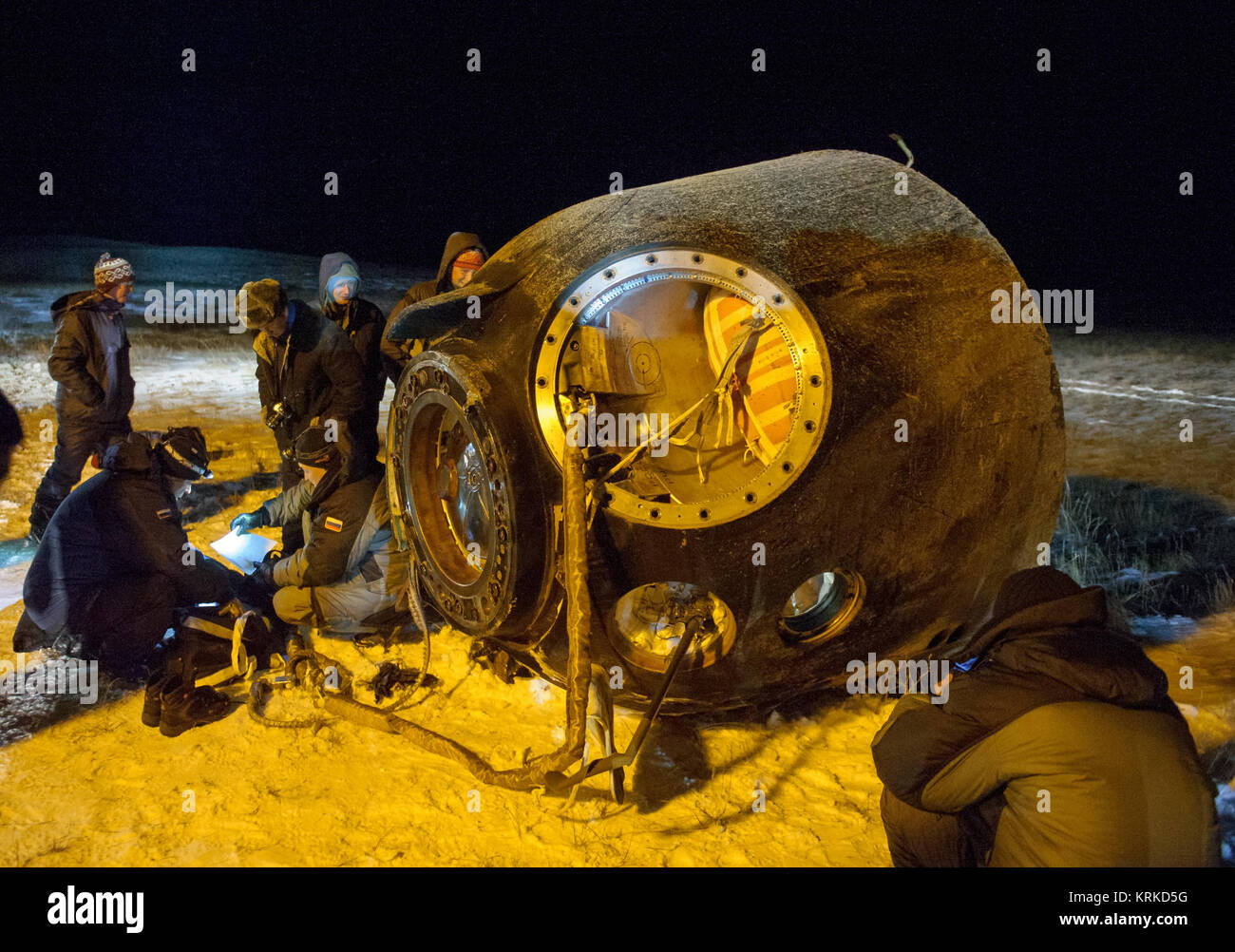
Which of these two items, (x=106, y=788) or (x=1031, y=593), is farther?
(x=106, y=788)

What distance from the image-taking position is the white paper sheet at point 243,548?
207 inches

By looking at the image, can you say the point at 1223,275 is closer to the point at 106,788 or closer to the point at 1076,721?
the point at 1076,721

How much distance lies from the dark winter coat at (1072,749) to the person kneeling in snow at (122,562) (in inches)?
133

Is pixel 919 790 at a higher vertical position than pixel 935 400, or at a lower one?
lower

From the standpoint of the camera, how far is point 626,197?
3.22 meters

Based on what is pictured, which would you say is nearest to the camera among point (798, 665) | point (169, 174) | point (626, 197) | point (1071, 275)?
Answer: point (798, 665)

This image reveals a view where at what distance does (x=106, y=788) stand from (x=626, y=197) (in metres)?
3.05

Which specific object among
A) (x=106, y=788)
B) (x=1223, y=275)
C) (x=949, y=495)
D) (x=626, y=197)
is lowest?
(x=106, y=788)

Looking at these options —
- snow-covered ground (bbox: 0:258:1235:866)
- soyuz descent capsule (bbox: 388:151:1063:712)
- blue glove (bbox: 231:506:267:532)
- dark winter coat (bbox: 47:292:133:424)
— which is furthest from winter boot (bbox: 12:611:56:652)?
soyuz descent capsule (bbox: 388:151:1063:712)

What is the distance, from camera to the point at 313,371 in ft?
16.6

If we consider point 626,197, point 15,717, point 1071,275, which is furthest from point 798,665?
point 1071,275

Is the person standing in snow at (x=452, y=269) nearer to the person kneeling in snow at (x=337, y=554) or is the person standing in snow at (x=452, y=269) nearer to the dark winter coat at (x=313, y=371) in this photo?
the dark winter coat at (x=313, y=371)

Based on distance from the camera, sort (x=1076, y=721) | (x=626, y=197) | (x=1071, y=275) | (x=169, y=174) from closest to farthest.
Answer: (x=1076, y=721) < (x=626, y=197) < (x=1071, y=275) < (x=169, y=174)

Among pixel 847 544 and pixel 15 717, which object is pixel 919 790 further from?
pixel 15 717
